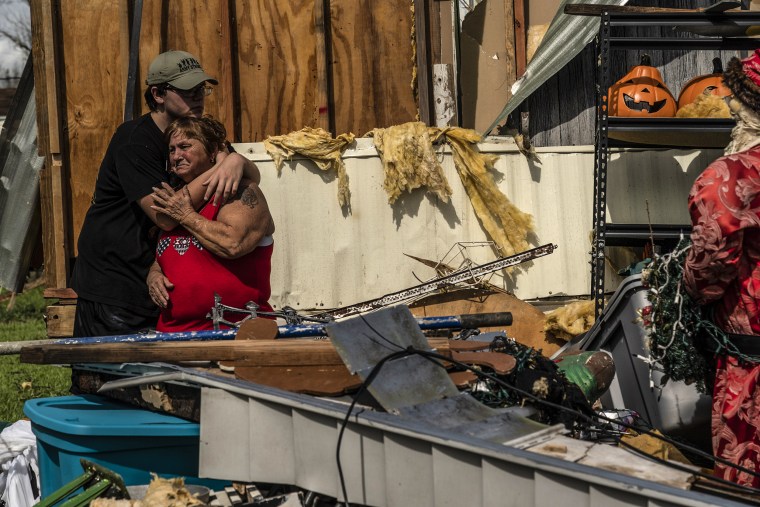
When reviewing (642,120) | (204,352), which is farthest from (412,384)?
(642,120)

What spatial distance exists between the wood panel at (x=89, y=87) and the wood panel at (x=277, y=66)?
90cm

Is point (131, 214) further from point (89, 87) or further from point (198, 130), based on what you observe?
point (89, 87)

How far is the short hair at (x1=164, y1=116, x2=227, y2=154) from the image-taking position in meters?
4.21

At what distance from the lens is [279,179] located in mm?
6785

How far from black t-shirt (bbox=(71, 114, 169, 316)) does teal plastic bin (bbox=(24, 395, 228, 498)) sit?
2.83 ft

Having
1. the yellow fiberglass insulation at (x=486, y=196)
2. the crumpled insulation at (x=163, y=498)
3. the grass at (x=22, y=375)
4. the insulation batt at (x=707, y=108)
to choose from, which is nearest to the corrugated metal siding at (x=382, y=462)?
the crumpled insulation at (x=163, y=498)

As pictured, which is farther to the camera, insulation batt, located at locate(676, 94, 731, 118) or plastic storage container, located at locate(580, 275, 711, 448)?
insulation batt, located at locate(676, 94, 731, 118)

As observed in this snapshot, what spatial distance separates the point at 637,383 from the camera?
14.9ft

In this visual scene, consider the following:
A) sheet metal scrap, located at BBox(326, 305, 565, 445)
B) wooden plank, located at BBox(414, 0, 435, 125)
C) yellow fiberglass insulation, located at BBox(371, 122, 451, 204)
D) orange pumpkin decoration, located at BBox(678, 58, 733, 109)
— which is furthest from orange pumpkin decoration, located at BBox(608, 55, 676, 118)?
sheet metal scrap, located at BBox(326, 305, 565, 445)

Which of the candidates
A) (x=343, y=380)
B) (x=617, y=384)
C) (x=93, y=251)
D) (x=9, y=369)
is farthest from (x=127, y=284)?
(x=9, y=369)

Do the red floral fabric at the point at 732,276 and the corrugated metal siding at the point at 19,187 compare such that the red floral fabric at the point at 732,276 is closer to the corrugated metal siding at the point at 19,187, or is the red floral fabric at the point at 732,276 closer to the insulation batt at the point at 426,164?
the insulation batt at the point at 426,164

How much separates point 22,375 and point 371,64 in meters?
3.69

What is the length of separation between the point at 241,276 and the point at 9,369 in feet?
15.2

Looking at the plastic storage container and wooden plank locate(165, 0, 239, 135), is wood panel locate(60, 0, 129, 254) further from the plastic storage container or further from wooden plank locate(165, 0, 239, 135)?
the plastic storage container
